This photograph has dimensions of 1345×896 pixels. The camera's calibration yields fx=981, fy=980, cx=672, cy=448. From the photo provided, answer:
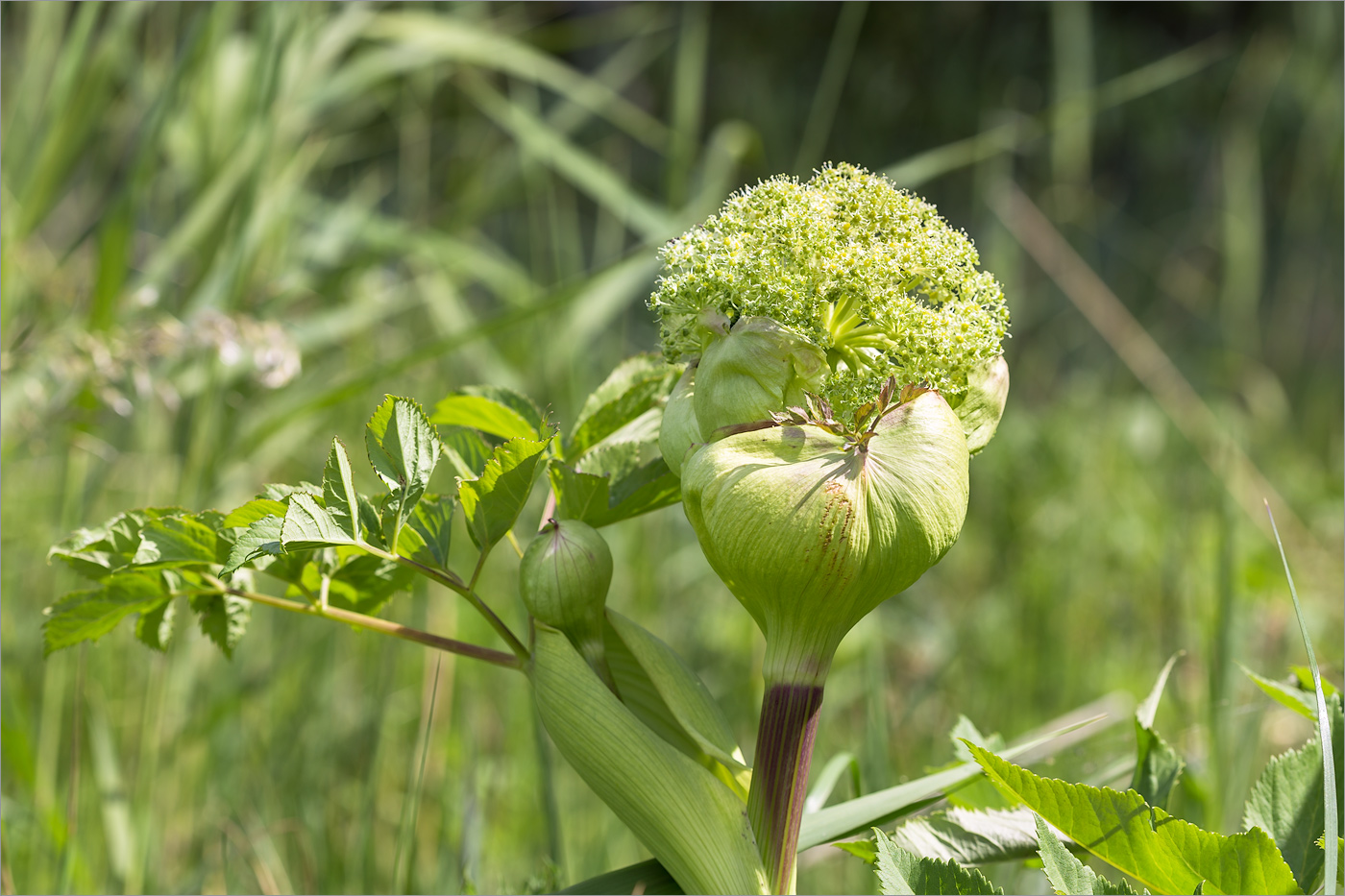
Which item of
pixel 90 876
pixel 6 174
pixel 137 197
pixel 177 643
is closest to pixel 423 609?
pixel 177 643

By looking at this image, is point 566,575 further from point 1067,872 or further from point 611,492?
point 1067,872

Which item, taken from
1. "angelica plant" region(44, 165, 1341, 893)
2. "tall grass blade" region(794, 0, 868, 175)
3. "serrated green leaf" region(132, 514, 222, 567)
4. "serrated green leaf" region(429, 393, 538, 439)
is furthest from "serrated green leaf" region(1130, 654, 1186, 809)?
"tall grass blade" region(794, 0, 868, 175)

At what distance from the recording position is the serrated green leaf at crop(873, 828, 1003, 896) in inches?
14.3

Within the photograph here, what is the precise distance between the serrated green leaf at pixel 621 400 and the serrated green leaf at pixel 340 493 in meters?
0.13

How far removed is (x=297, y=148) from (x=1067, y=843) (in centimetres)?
112

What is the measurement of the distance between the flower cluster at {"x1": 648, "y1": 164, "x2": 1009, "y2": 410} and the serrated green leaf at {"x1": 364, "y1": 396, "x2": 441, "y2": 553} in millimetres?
119

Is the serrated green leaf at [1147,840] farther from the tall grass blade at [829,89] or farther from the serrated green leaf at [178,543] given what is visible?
the tall grass blade at [829,89]

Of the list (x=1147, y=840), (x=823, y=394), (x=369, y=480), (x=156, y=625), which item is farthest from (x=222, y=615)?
(x=369, y=480)

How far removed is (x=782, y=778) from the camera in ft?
1.32

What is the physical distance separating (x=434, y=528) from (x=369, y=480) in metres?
1.28

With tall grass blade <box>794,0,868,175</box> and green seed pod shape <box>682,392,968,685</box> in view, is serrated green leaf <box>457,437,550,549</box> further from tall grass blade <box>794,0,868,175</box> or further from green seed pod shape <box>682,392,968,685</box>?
tall grass blade <box>794,0,868,175</box>

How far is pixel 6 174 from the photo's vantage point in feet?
3.56

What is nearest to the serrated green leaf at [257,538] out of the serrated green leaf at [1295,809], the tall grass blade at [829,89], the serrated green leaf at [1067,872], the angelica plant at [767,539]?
the angelica plant at [767,539]

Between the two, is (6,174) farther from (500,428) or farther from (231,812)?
(500,428)
